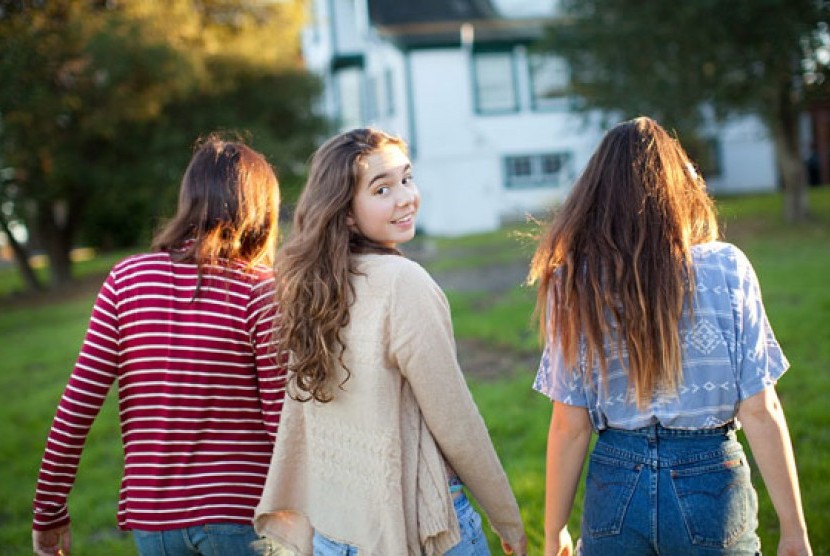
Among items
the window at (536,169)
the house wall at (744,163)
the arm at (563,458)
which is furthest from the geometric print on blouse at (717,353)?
the house wall at (744,163)

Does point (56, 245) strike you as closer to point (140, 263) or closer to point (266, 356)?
point (140, 263)

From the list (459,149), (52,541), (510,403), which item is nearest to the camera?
(52,541)

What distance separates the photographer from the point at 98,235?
97.2 ft

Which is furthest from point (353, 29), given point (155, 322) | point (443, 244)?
point (155, 322)

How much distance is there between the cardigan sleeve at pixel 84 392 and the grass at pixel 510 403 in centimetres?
125

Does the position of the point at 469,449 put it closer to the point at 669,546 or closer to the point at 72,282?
the point at 669,546

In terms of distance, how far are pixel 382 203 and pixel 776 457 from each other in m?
1.22

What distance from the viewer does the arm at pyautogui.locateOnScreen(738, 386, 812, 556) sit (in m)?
2.35

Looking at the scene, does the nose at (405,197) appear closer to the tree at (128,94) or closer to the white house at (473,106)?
the tree at (128,94)

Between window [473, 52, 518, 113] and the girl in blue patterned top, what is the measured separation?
2259cm

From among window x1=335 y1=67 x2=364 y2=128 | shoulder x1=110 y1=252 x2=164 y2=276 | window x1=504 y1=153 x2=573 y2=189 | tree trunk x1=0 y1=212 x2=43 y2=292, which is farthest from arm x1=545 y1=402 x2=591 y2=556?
window x1=335 y1=67 x2=364 y2=128

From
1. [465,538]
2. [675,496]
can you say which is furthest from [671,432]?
[465,538]

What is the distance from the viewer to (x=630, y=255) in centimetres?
238

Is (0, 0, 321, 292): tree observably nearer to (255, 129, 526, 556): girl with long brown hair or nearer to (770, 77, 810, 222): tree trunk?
(770, 77, 810, 222): tree trunk
